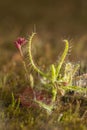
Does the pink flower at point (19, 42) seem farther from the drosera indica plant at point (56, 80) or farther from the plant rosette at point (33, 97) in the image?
the plant rosette at point (33, 97)

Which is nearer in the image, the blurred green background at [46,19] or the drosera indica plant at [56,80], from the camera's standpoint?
the drosera indica plant at [56,80]

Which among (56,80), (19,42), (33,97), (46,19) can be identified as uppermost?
(46,19)

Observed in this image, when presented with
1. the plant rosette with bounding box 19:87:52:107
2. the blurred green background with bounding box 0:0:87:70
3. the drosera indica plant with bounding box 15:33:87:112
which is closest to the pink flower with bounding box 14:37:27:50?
the drosera indica plant with bounding box 15:33:87:112

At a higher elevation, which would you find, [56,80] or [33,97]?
[56,80]

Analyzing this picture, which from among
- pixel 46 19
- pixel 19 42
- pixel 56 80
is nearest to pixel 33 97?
pixel 56 80

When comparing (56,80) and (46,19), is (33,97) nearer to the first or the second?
(56,80)

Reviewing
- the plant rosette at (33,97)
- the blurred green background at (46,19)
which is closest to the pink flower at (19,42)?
the plant rosette at (33,97)

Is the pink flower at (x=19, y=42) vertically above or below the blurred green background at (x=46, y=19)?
below

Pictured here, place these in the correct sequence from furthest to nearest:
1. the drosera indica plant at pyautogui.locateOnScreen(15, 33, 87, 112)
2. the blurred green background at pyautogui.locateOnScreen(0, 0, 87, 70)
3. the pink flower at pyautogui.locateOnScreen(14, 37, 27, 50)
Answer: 1. the blurred green background at pyautogui.locateOnScreen(0, 0, 87, 70)
2. the pink flower at pyautogui.locateOnScreen(14, 37, 27, 50)
3. the drosera indica plant at pyautogui.locateOnScreen(15, 33, 87, 112)

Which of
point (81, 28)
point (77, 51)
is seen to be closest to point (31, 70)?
point (77, 51)

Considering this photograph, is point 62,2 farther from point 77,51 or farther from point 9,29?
point 77,51

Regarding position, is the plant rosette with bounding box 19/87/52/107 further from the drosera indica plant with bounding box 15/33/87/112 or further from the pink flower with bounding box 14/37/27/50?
the pink flower with bounding box 14/37/27/50
